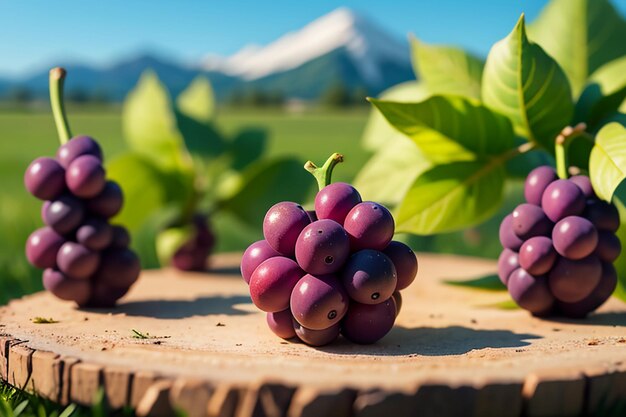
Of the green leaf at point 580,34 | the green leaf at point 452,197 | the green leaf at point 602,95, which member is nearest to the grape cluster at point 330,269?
the green leaf at point 452,197

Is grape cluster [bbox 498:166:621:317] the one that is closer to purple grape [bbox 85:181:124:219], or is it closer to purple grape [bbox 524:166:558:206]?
purple grape [bbox 524:166:558:206]

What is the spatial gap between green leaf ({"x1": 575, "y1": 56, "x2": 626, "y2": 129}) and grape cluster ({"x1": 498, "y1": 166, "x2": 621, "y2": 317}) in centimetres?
17

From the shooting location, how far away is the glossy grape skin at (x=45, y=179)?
1.28 metres

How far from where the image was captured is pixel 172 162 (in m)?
1.94

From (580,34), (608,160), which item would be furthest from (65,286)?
(580,34)

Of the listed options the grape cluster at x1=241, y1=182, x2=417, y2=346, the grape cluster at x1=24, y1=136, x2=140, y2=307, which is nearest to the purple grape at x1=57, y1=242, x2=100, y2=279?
the grape cluster at x1=24, y1=136, x2=140, y2=307

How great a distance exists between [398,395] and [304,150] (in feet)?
18.8

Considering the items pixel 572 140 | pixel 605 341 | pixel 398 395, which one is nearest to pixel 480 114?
pixel 572 140

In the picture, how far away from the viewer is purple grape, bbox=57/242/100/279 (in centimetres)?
129

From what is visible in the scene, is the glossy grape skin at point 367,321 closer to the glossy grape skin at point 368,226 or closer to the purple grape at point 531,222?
the glossy grape skin at point 368,226

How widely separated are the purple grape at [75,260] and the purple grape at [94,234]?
1 centimetres

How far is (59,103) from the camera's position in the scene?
1.42m

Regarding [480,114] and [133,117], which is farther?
[133,117]

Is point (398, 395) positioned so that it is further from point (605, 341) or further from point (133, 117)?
point (133, 117)
